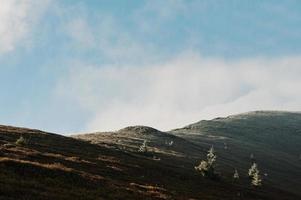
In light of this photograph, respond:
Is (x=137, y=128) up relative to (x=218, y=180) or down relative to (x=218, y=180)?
up

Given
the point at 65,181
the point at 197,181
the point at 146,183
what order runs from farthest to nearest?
1. the point at 197,181
2. the point at 146,183
3. the point at 65,181

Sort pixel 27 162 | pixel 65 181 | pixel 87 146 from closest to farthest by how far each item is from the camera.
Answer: pixel 65 181, pixel 27 162, pixel 87 146

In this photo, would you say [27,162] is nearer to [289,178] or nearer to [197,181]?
[197,181]

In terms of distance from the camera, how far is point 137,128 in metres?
180

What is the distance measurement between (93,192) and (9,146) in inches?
870

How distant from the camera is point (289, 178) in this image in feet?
405

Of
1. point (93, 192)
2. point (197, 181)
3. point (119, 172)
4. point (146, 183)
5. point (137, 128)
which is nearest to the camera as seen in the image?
point (93, 192)

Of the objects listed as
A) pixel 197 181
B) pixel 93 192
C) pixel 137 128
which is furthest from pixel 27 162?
pixel 137 128

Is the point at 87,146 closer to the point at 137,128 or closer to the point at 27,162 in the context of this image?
the point at 27,162

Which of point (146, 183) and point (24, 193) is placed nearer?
point (24, 193)

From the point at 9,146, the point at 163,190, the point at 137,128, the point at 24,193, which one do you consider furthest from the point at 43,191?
the point at 137,128

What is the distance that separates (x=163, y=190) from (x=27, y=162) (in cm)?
1295

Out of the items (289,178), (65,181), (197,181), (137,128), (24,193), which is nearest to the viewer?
(24,193)

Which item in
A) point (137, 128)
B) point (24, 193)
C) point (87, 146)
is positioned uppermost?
point (137, 128)
